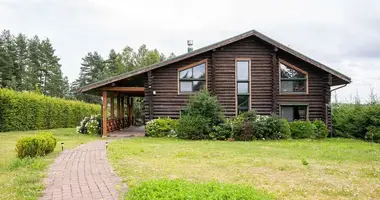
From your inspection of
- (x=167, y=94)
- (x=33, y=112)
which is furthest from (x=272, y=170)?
(x=33, y=112)

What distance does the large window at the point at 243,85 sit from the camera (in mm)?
21109

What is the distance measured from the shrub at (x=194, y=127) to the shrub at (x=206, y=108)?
0.29 m

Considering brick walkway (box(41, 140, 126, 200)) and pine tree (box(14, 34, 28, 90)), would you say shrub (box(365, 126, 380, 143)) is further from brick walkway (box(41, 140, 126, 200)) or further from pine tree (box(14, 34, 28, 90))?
pine tree (box(14, 34, 28, 90))

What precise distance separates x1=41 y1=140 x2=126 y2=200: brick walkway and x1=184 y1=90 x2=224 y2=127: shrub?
8591mm

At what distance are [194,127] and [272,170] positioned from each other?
9544 millimetres

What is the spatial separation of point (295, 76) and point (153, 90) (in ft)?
28.0

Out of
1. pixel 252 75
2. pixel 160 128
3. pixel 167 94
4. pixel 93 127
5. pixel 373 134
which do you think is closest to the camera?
pixel 373 134

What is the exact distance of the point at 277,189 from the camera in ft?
22.1

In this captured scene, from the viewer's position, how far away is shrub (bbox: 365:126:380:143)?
18.0m

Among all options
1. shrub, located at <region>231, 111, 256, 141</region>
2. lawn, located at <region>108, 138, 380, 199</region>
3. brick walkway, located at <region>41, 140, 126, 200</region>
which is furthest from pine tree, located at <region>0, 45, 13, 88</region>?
brick walkway, located at <region>41, 140, 126, 200</region>

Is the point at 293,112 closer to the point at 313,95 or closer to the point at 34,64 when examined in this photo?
the point at 313,95

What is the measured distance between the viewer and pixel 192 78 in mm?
21094

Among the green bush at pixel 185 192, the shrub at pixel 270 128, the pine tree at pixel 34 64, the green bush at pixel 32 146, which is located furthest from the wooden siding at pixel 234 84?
the pine tree at pixel 34 64

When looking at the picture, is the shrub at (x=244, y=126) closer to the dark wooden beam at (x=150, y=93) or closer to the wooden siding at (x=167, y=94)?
the wooden siding at (x=167, y=94)
